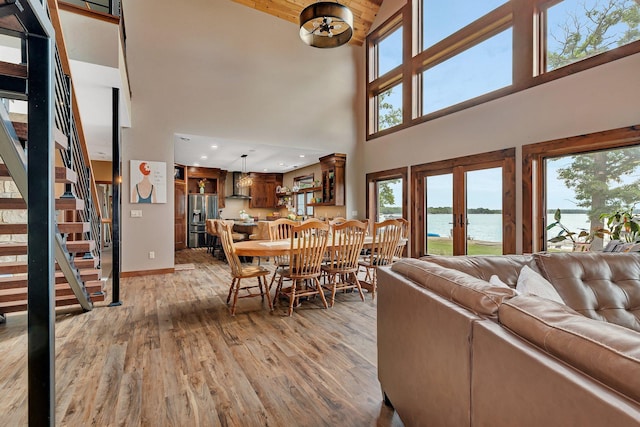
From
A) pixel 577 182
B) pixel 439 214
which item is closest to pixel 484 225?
pixel 439 214

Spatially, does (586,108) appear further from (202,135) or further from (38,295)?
(202,135)

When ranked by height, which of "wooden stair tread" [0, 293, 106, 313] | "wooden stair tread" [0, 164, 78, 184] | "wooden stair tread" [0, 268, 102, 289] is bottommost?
"wooden stair tread" [0, 293, 106, 313]

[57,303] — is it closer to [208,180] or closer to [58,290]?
[58,290]

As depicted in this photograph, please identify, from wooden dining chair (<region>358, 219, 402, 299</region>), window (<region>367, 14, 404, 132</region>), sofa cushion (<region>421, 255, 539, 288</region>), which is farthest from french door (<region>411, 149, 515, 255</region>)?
sofa cushion (<region>421, 255, 539, 288</region>)

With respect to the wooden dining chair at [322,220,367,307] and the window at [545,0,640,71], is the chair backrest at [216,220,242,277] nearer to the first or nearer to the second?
the wooden dining chair at [322,220,367,307]

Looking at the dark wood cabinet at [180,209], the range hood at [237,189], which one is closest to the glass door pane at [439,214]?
the range hood at [237,189]

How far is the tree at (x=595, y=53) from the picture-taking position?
3238mm

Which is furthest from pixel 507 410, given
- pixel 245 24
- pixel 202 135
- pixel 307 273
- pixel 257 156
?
pixel 257 156

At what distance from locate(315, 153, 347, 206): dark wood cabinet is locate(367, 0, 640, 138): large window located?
852 millimetres

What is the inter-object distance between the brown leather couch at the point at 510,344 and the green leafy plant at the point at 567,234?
65.3 inches

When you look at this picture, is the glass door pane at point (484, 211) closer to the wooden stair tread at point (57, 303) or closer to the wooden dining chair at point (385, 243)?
the wooden dining chair at point (385, 243)

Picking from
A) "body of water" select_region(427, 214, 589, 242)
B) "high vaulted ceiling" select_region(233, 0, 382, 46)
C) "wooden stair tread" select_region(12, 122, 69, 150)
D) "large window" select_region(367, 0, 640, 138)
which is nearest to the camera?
"wooden stair tread" select_region(12, 122, 69, 150)

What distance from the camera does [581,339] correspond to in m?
0.71

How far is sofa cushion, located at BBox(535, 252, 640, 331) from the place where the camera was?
168cm
